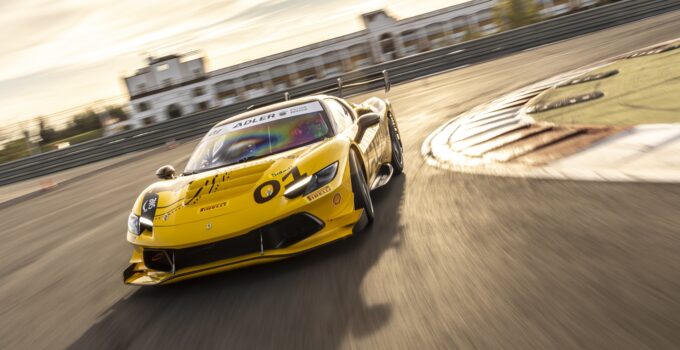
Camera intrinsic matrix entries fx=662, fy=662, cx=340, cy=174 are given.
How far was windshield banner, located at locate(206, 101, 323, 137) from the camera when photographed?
589 centimetres

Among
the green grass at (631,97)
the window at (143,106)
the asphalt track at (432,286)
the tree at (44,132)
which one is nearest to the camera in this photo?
the asphalt track at (432,286)

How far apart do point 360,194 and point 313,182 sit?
42cm

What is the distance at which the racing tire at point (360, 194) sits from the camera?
4.71 metres

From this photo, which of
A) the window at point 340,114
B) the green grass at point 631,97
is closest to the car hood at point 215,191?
the window at point 340,114

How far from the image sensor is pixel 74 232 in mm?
7996

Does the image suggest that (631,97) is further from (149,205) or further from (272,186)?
(149,205)

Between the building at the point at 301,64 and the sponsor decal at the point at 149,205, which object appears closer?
the sponsor decal at the point at 149,205

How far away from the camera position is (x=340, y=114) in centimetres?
615

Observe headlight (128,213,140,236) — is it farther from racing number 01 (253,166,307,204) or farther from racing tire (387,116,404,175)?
racing tire (387,116,404,175)

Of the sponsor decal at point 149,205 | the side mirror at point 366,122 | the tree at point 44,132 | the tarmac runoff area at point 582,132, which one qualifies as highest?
the tree at point 44,132

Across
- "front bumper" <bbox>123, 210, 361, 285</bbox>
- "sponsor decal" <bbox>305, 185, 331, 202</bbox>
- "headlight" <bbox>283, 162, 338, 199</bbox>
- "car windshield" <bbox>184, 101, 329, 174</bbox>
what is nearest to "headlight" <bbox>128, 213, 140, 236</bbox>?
"front bumper" <bbox>123, 210, 361, 285</bbox>

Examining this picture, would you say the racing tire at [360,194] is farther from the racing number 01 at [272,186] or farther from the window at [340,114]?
the window at [340,114]

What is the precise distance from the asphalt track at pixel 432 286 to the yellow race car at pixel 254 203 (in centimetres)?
20

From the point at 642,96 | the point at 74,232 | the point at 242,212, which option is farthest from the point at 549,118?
the point at 74,232
